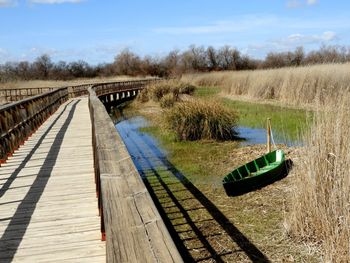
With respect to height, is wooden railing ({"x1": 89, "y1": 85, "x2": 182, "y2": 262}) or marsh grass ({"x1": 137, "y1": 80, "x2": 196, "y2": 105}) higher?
wooden railing ({"x1": 89, "y1": 85, "x2": 182, "y2": 262})

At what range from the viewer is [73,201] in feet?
18.9

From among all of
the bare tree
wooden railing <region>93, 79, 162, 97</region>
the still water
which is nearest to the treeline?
the bare tree

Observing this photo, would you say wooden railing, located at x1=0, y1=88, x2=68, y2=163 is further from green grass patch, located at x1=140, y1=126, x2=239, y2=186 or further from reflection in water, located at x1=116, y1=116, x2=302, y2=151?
reflection in water, located at x1=116, y1=116, x2=302, y2=151

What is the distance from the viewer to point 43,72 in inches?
3642

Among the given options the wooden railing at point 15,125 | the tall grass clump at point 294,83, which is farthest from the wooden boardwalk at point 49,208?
the tall grass clump at point 294,83

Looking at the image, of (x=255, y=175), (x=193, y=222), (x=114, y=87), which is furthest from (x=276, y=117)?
(x=114, y=87)

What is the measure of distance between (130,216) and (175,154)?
1175 centimetres

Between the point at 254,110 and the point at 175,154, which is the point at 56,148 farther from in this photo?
the point at 254,110

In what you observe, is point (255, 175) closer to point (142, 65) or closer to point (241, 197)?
point (241, 197)

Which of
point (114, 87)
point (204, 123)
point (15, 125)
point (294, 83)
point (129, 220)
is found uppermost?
point (129, 220)

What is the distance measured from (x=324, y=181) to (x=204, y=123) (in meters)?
9.90

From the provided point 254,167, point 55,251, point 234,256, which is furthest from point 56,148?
point 55,251

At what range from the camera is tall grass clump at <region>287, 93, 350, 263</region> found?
5.46 meters

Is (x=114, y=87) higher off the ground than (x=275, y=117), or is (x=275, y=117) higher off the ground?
(x=114, y=87)
